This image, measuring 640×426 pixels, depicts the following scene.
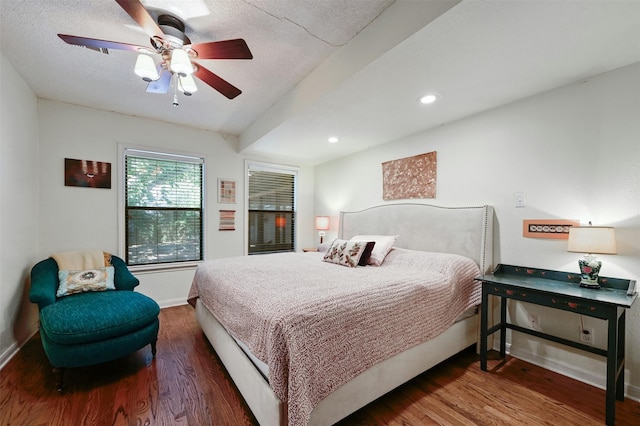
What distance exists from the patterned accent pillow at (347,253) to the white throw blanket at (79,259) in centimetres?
251

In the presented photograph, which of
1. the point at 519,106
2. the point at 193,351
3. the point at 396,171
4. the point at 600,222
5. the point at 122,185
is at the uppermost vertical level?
the point at 519,106

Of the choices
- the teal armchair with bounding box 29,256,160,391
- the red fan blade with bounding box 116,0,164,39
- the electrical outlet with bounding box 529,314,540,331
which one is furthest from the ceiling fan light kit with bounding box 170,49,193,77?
the electrical outlet with bounding box 529,314,540,331

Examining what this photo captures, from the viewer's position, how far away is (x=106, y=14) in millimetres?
1714

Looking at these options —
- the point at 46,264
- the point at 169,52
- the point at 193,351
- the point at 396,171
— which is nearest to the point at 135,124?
the point at 46,264

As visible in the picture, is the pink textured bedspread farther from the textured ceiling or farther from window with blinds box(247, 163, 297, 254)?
window with blinds box(247, 163, 297, 254)

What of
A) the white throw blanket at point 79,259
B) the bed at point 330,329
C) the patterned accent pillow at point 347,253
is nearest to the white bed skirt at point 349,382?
the bed at point 330,329

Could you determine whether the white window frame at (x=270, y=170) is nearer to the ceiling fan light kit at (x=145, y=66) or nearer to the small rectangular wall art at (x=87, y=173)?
the small rectangular wall art at (x=87, y=173)

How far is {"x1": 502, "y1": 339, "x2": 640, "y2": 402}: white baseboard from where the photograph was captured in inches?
71.4

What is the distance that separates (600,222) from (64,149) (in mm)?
5270

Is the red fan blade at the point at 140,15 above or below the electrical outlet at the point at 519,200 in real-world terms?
above

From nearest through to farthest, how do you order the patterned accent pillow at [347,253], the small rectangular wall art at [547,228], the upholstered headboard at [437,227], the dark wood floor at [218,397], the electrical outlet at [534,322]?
the dark wood floor at [218,397] → the small rectangular wall art at [547,228] → the electrical outlet at [534,322] → the upholstered headboard at [437,227] → the patterned accent pillow at [347,253]

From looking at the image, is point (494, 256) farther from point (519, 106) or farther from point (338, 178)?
point (338, 178)

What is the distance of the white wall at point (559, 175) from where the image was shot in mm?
1858

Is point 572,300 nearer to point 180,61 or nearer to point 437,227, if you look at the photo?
point 437,227
